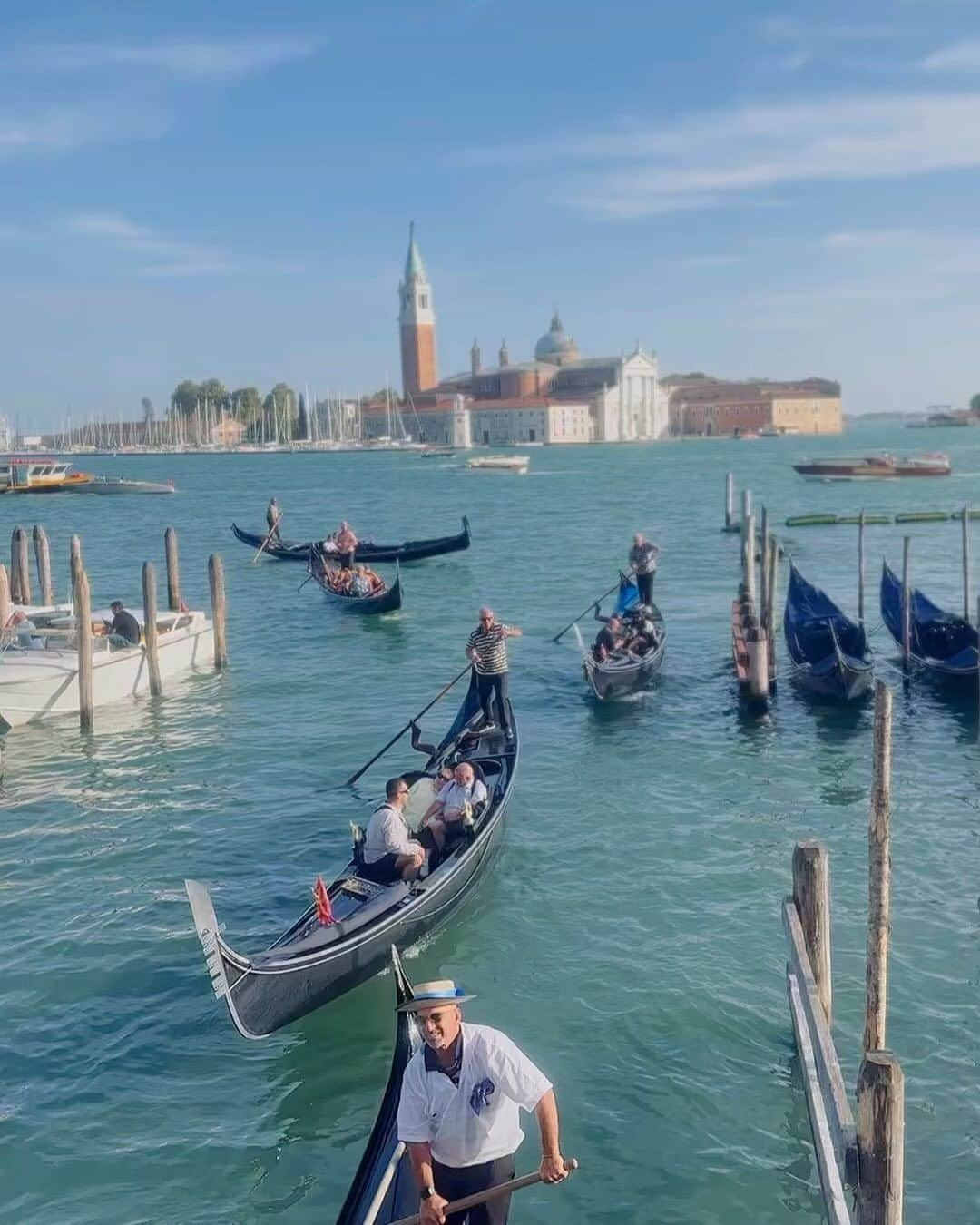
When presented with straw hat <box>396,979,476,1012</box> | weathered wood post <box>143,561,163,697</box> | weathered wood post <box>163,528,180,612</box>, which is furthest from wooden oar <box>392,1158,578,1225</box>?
weathered wood post <box>163,528,180,612</box>

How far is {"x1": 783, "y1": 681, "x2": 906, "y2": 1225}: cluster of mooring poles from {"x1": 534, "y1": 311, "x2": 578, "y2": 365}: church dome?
11291 cm

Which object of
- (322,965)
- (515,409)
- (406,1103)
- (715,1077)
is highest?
(515,409)

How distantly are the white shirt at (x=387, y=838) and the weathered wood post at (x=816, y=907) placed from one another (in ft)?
7.44

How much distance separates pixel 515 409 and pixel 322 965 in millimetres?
98332

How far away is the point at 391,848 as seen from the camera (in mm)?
6656

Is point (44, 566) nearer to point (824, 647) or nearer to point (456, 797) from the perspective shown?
point (824, 647)

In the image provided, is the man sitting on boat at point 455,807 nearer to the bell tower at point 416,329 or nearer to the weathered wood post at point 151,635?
the weathered wood post at point 151,635

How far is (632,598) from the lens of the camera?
14539mm

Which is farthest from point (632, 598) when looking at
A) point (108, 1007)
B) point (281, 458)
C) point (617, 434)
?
point (617, 434)

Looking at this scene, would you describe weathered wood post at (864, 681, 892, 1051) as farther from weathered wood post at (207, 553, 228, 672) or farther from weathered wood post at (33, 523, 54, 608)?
weathered wood post at (33, 523, 54, 608)

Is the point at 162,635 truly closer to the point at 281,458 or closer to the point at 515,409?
the point at 281,458

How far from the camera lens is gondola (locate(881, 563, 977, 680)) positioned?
1225 cm

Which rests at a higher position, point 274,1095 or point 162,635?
point 162,635

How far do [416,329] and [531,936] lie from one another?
108 meters
